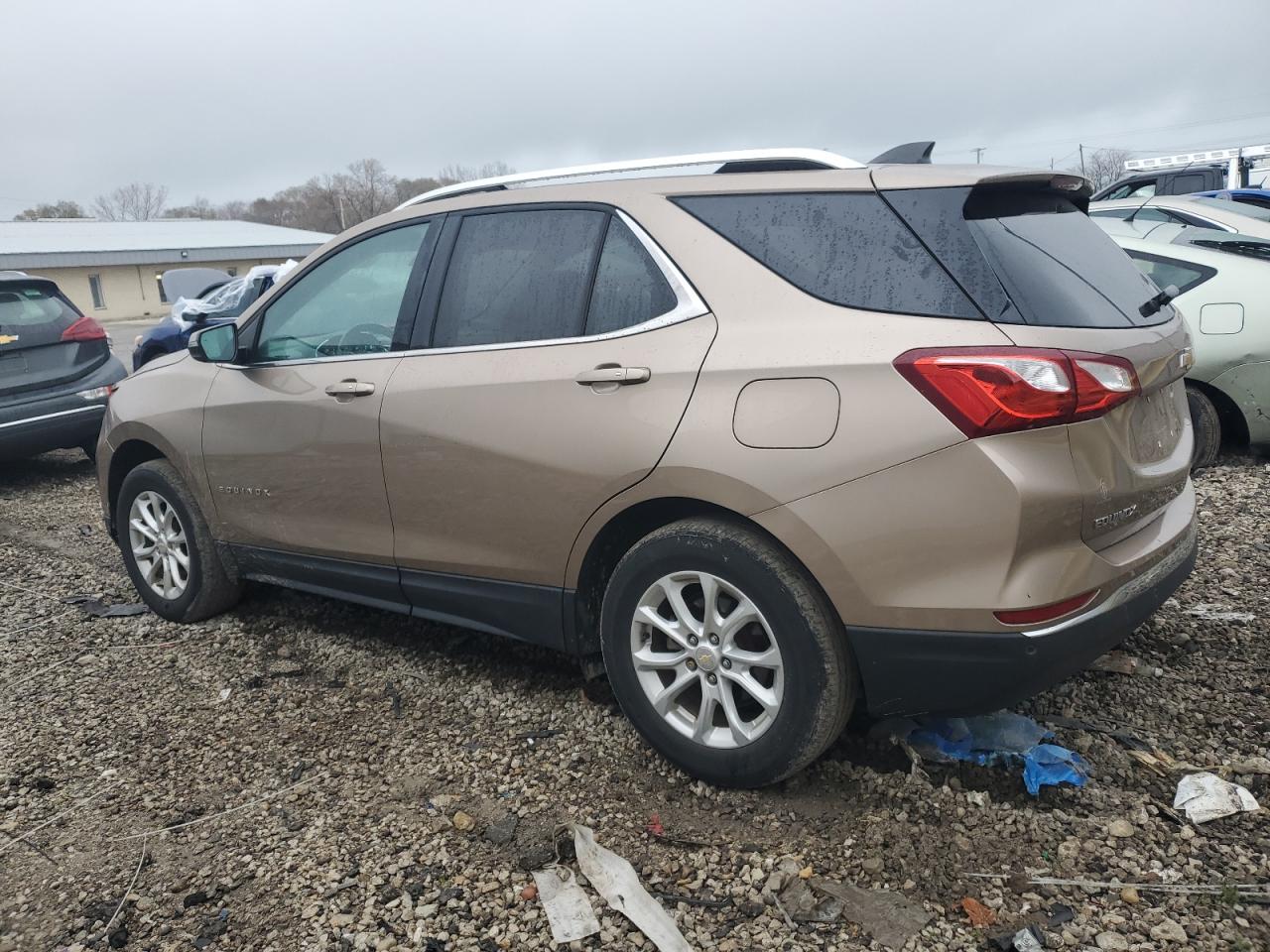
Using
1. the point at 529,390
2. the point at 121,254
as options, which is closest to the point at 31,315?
the point at 529,390

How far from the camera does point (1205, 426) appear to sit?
20.3ft

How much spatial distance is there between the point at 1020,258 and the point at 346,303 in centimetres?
256

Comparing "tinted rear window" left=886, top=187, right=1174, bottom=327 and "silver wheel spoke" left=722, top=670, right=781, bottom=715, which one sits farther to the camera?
"silver wheel spoke" left=722, top=670, right=781, bottom=715

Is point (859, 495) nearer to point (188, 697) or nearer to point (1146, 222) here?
point (188, 697)

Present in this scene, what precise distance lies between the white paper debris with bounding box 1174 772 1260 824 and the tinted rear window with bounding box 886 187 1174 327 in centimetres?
134

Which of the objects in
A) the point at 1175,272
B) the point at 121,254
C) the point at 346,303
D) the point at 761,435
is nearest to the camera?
the point at 761,435

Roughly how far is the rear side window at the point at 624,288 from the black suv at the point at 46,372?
6.46m

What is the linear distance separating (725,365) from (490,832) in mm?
1519

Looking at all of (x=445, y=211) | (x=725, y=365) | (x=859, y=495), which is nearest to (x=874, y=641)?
(x=859, y=495)

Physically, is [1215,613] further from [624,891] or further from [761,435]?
[624,891]

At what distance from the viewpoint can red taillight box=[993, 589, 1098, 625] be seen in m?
2.48

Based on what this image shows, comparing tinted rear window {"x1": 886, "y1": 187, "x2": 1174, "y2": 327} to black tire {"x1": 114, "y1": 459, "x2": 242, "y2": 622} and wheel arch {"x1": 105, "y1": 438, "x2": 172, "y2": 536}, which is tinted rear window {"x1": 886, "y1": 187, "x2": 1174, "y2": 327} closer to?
black tire {"x1": 114, "y1": 459, "x2": 242, "y2": 622}

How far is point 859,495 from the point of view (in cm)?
257

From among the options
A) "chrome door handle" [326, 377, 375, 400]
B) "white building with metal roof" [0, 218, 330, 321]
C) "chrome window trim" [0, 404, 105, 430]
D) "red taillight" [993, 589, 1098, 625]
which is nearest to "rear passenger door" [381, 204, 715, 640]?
"chrome door handle" [326, 377, 375, 400]
